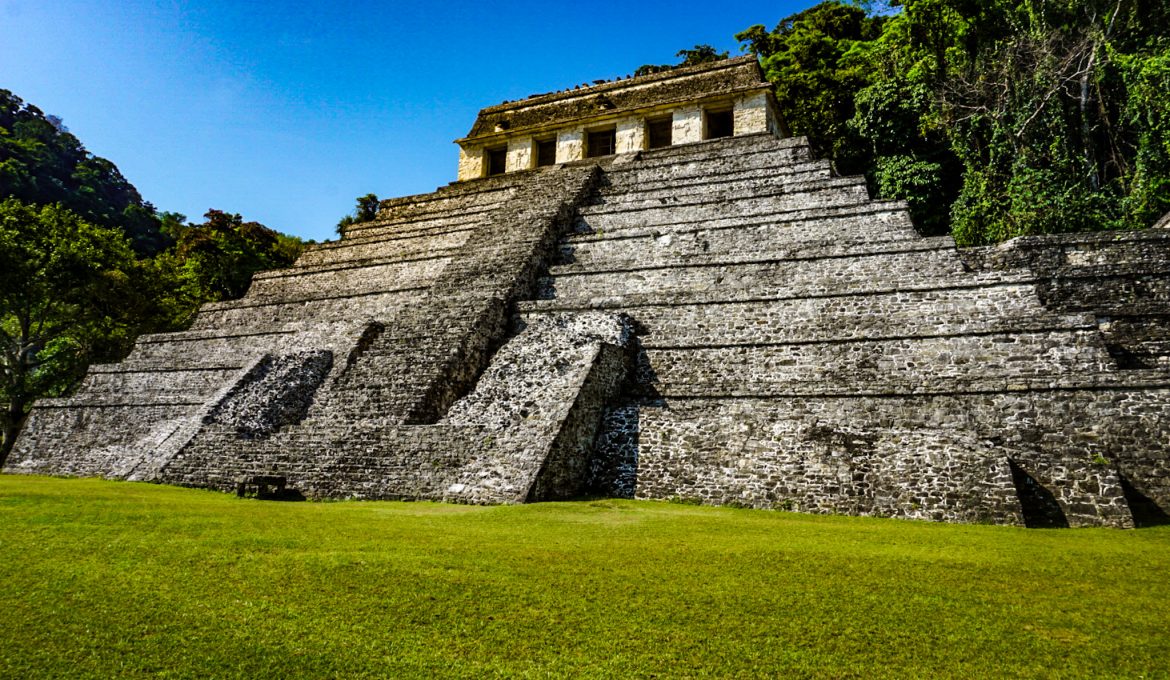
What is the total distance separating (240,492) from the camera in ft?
27.2

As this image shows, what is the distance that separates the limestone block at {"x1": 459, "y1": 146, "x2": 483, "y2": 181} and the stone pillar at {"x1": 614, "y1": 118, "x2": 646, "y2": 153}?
16.8 ft

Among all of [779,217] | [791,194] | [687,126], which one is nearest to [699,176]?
[791,194]

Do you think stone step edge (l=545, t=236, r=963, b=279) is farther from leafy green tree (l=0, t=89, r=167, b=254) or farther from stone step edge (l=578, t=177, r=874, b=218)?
leafy green tree (l=0, t=89, r=167, b=254)

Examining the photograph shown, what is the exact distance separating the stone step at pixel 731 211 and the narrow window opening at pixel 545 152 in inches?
296

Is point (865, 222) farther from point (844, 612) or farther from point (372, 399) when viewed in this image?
point (844, 612)

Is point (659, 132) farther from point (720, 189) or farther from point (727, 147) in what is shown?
point (720, 189)

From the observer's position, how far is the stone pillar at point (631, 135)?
21.6 meters

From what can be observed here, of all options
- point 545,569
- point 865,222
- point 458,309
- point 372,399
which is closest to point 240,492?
point 372,399

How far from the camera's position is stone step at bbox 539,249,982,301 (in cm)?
1049

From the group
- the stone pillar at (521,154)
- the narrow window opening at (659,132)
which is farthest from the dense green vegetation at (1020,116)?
the stone pillar at (521,154)

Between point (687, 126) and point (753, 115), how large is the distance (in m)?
2.06

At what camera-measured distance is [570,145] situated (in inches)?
886

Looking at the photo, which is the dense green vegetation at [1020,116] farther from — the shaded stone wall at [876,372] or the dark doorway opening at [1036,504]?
the dark doorway opening at [1036,504]

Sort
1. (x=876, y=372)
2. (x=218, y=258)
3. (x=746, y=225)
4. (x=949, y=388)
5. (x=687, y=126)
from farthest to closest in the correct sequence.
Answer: (x=218, y=258) → (x=687, y=126) → (x=746, y=225) → (x=876, y=372) → (x=949, y=388)
